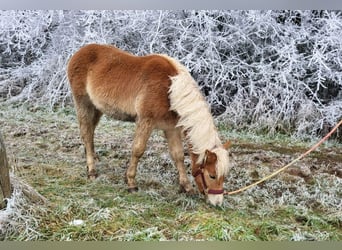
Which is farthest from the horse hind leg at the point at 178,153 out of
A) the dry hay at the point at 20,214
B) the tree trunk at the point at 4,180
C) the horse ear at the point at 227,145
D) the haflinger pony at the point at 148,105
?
the tree trunk at the point at 4,180

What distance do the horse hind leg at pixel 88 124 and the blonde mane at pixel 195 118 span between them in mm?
466

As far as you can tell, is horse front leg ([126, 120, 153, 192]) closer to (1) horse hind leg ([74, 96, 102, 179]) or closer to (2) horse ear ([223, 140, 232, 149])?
(1) horse hind leg ([74, 96, 102, 179])

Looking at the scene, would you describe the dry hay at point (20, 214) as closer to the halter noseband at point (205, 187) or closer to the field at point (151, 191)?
the field at point (151, 191)

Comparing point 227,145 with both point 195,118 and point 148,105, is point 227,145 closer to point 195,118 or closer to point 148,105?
point 195,118

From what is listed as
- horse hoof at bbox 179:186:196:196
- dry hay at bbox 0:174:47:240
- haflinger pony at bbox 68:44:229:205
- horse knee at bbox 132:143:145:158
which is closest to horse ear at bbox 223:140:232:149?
haflinger pony at bbox 68:44:229:205

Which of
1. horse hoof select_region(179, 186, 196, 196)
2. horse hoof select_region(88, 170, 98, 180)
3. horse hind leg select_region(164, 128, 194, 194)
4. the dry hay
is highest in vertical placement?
horse hind leg select_region(164, 128, 194, 194)

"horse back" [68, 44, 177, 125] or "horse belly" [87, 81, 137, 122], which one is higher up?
"horse back" [68, 44, 177, 125]

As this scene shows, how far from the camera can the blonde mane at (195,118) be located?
7.33ft

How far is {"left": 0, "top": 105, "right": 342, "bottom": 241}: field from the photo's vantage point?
2211mm

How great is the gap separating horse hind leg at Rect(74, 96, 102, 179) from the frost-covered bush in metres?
0.09

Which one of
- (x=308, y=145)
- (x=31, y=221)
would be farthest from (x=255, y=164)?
(x=31, y=221)

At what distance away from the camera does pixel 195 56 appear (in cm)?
243

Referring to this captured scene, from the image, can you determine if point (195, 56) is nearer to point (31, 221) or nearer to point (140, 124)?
point (140, 124)

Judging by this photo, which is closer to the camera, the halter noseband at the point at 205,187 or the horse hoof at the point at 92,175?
the halter noseband at the point at 205,187
